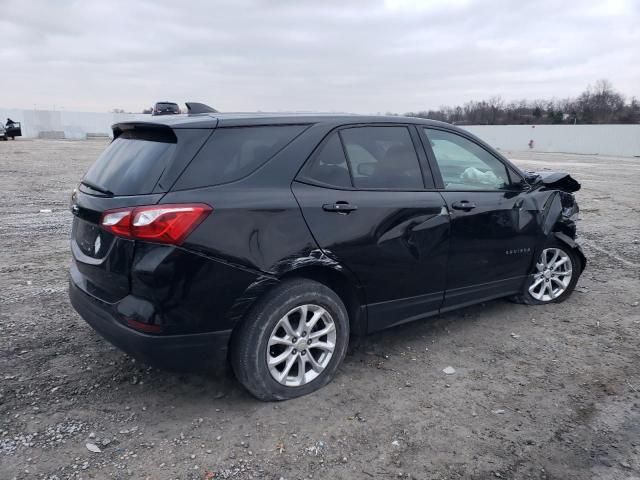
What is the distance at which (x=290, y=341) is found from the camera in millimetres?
3119

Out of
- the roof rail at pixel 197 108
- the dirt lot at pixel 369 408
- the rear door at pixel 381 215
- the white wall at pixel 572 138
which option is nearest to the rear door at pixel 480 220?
the rear door at pixel 381 215

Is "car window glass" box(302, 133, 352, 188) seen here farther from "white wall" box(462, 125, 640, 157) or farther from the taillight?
"white wall" box(462, 125, 640, 157)

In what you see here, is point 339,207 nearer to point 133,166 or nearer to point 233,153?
point 233,153

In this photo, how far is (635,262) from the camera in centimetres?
650

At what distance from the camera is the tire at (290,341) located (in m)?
2.95

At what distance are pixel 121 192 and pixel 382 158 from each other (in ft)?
5.77

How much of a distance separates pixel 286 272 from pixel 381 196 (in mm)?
901

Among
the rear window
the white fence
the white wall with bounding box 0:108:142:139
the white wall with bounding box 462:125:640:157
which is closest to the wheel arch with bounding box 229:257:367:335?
the rear window

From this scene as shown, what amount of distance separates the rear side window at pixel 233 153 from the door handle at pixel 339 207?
46cm

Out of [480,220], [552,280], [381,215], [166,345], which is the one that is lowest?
[552,280]

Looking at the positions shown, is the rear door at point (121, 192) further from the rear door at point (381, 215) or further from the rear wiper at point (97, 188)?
the rear door at point (381, 215)

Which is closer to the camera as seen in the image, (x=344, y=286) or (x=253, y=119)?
(x=253, y=119)

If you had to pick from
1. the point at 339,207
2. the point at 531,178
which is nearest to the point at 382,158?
the point at 339,207

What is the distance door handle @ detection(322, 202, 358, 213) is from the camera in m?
3.14
